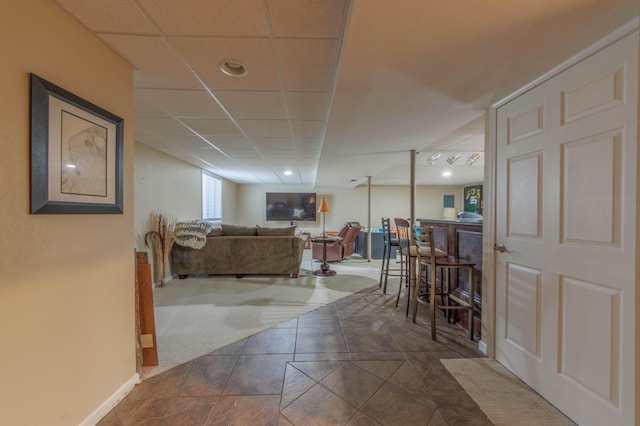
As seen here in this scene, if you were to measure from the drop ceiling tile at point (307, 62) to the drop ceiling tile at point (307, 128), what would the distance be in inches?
27.9

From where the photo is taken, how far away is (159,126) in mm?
2779

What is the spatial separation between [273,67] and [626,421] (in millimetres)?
2656

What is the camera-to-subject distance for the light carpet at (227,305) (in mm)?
2174

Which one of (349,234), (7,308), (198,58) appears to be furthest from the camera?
(349,234)

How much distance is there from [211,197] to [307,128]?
4.39 metres

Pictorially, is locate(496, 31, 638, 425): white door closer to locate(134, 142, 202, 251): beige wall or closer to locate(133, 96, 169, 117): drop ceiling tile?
locate(133, 96, 169, 117): drop ceiling tile

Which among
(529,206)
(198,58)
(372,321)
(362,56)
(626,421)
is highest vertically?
(198,58)

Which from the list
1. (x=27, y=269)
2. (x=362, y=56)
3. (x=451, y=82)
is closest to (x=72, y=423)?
(x=27, y=269)

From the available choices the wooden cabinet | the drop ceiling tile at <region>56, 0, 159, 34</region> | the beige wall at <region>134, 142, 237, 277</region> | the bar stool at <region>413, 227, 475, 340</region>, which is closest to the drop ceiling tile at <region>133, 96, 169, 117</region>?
the drop ceiling tile at <region>56, 0, 159, 34</region>

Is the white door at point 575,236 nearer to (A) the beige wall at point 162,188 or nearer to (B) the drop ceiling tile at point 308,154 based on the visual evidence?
(B) the drop ceiling tile at point 308,154

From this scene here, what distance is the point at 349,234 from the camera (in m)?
5.83

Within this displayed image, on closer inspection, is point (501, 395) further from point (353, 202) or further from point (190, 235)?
point (353, 202)

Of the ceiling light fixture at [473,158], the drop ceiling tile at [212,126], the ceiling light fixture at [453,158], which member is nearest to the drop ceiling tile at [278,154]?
the drop ceiling tile at [212,126]

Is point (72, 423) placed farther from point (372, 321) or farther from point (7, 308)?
point (372, 321)
